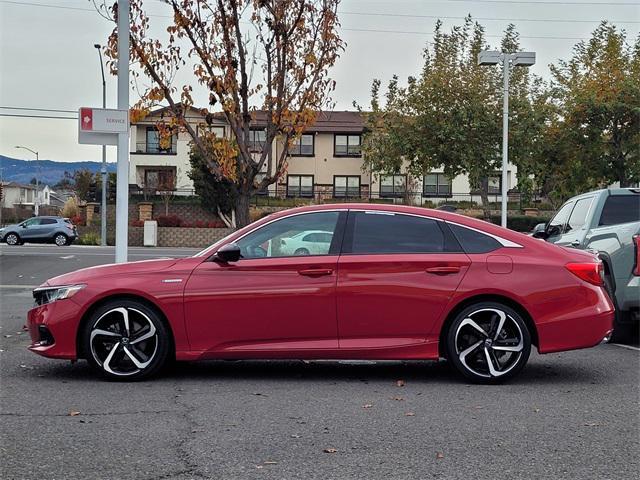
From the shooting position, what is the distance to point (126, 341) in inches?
275

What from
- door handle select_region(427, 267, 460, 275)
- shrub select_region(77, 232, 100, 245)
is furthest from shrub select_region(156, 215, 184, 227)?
door handle select_region(427, 267, 460, 275)

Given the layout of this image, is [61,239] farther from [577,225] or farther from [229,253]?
[229,253]

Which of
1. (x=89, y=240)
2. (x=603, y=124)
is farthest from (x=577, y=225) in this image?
(x=89, y=240)

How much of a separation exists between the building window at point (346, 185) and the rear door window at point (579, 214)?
4777 centimetres

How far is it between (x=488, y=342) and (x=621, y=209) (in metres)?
4.84

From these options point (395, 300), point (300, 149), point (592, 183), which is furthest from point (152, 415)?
point (300, 149)

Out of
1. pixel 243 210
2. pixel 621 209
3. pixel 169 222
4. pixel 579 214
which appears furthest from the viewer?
pixel 169 222

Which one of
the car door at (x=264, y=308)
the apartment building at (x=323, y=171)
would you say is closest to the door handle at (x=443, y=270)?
the car door at (x=264, y=308)

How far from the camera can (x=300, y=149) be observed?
59.3 metres

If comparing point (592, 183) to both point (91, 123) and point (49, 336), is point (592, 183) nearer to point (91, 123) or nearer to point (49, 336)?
point (91, 123)

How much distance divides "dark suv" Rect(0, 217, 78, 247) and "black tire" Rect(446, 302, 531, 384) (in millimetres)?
38057

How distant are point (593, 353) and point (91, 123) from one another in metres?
6.66

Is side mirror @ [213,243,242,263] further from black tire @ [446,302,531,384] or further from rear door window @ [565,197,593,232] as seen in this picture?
rear door window @ [565,197,593,232]

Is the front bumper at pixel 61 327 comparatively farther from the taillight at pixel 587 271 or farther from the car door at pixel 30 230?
the car door at pixel 30 230
